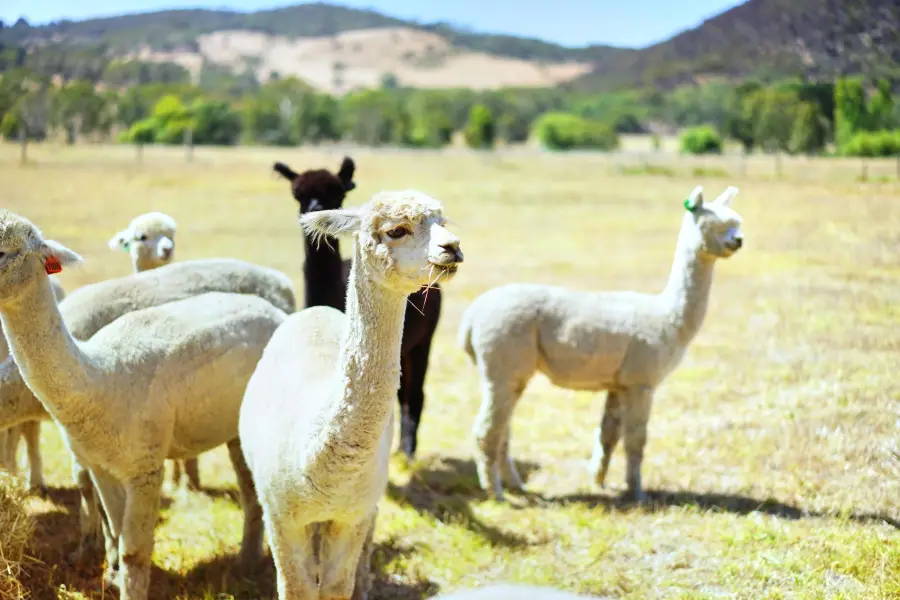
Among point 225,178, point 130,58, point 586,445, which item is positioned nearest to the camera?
point 586,445

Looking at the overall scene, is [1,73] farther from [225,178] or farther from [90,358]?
[225,178]

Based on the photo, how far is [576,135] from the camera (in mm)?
75312

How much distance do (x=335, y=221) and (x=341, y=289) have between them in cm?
301

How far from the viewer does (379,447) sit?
11.9ft

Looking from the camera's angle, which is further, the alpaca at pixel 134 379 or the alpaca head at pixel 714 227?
the alpaca head at pixel 714 227

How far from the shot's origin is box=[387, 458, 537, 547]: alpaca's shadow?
579 cm

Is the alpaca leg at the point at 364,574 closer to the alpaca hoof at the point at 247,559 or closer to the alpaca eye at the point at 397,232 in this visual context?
the alpaca hoof at the point at 247,559

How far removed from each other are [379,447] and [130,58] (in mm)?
19263

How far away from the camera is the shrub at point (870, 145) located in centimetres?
955

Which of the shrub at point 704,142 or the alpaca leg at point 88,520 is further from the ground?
the shrub at point 704,142

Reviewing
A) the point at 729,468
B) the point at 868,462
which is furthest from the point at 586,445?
the point at 868,462

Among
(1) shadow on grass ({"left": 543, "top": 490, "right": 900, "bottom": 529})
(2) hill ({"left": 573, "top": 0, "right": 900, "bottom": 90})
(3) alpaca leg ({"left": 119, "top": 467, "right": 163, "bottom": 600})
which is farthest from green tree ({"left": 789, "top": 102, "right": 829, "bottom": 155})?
(3) alpaca leg ({"left": 119, "top": 467, "right": 163, "bottom": 600})

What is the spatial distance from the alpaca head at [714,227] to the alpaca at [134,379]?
307cm

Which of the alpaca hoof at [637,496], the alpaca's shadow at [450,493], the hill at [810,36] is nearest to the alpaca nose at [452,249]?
the alpaca's shadow at [450,493]
